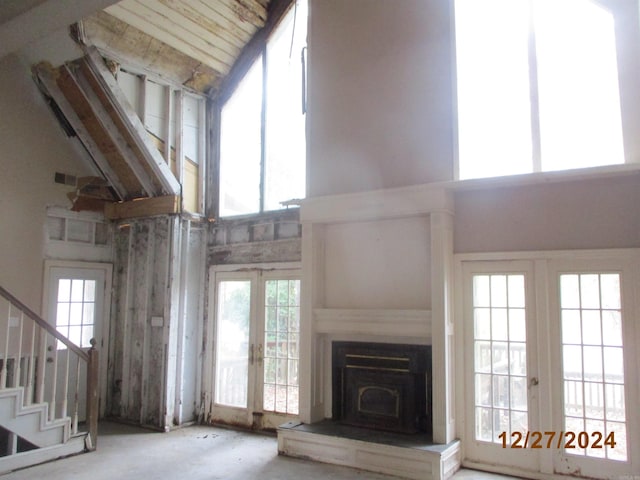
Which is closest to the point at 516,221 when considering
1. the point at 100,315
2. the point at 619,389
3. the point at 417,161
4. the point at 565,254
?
the point at 565,254

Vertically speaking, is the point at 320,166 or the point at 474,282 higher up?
the point at 320,166

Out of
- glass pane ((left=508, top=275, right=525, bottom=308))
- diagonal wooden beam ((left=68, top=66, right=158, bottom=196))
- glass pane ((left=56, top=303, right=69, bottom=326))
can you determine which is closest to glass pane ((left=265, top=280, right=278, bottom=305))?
diagonal wooden beam ((left=68, top=66, right=158, bottom=196))

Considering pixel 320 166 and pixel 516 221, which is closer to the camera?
pixel 516 221

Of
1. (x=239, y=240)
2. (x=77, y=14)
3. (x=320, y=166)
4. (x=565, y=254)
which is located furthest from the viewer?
(x=239, y=240)

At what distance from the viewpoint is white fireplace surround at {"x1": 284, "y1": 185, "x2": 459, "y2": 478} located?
15.4 feet

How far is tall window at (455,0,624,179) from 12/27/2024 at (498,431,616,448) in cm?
234

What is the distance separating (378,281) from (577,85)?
2636 millimetres

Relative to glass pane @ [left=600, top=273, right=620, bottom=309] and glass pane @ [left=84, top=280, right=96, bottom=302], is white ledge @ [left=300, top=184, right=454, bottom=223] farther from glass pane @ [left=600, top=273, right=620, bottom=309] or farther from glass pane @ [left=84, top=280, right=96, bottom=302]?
glass pane @ [left=84, top=280, right=96, bottom=302]

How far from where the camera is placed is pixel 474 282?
191 inches

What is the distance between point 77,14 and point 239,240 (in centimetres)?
324

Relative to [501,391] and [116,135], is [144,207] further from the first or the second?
[501,391]

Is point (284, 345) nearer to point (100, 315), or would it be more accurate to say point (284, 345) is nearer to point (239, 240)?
point (239, 240)

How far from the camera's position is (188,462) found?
4.95 meters

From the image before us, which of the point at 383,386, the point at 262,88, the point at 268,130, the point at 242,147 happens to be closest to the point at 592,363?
the point at 383,386
